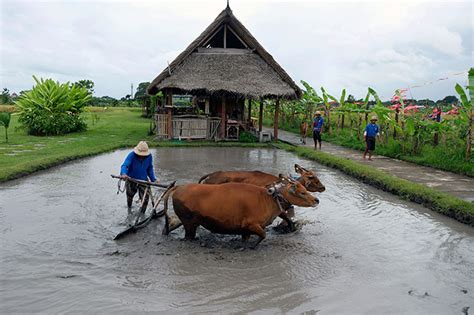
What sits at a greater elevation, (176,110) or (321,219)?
(176,110)

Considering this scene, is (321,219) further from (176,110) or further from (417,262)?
(176,110)

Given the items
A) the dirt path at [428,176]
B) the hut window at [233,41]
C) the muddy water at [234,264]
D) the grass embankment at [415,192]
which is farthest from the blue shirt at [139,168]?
the hut window at [233,41]

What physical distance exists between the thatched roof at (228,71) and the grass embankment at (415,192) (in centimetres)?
641

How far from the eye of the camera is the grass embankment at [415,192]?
7797 millimetres

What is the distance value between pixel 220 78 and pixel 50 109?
949 cm

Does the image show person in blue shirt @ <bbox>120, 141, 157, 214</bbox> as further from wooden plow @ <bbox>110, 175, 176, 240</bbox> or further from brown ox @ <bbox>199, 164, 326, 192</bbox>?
brown ox @ <bbox>199, 164, 326, 192</bbox>

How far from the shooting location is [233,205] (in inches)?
236

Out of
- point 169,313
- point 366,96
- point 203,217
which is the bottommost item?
point 169,313

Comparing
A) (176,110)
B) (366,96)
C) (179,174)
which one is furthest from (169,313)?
(176,110)

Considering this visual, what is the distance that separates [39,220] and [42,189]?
2447 mm

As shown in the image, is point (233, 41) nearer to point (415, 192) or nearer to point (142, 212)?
point (415, 192)

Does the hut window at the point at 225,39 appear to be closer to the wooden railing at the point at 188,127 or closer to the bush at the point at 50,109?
the wooden railing at the point at 188,127

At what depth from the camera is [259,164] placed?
1354 centimetres

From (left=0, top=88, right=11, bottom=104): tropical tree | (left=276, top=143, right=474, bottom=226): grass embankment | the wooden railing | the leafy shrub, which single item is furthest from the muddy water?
(left=0, top=88, right=11, bottom=104): tropical tree
